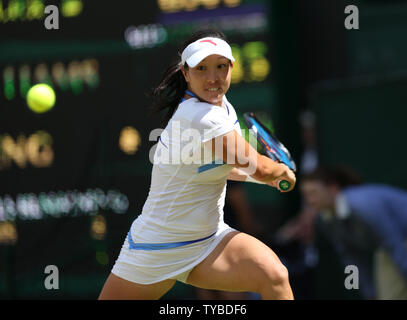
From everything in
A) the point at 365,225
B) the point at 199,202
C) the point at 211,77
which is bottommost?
the point at 365,225

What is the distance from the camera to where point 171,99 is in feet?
11.9

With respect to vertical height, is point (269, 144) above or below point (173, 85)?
below

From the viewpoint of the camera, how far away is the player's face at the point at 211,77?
3334 mm

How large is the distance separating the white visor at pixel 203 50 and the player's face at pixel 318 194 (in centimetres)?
219

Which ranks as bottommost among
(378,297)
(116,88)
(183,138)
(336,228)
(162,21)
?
(378,297)

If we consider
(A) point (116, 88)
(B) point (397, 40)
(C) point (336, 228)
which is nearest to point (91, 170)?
(A) point (116, 88)

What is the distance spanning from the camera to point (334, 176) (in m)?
5.54

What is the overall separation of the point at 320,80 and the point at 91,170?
6.63 ft

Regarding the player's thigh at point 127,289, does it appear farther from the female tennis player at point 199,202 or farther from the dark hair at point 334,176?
the dark hair at point 334,176

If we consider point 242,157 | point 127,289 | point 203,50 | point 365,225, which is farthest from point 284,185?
point 365,225

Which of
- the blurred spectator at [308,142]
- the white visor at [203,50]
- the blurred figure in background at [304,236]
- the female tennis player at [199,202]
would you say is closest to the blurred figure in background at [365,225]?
the blurred figure in background at [304,236]

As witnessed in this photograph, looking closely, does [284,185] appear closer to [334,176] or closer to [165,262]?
[165,262]

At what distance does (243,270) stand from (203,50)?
874 mm
